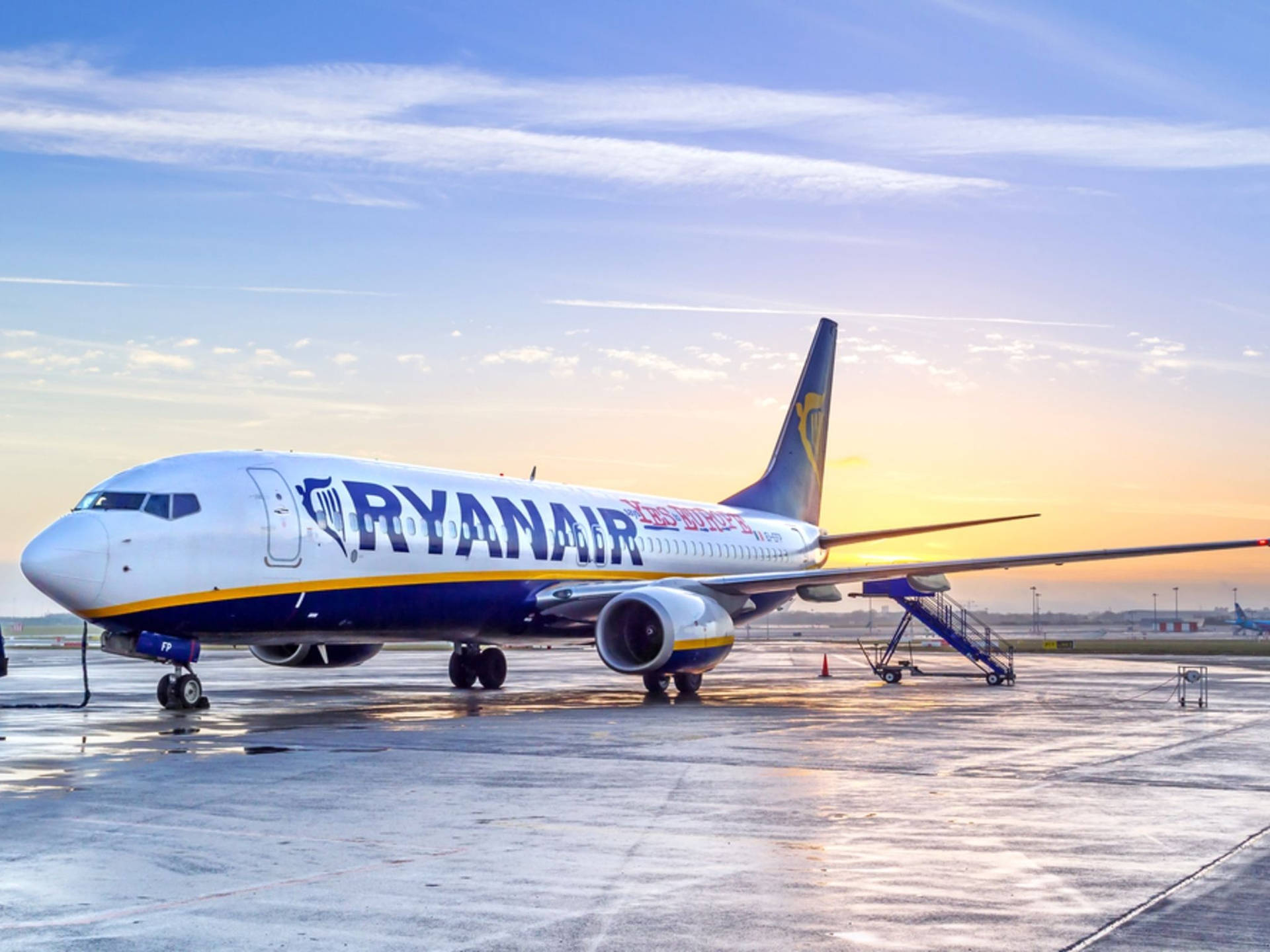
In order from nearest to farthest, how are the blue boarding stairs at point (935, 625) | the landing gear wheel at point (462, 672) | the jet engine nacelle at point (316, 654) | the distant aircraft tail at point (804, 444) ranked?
1. the jet engine nacelle at point (316, 654)
2. the landing gear wheel at point (462, 672)
3. the blue boarding stairs at point (935, 625)
4. the distant aircraft tail at point (804, 444)

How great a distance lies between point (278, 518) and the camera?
1981 cm

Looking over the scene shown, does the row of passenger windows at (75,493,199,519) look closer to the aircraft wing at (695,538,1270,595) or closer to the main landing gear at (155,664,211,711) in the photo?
the main landing gear at (155,664,211,711)

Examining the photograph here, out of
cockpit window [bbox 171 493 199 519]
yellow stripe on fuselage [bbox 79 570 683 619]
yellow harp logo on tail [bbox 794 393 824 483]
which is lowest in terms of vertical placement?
yellow stripe on fuselage [bbox 79 570 683 619]

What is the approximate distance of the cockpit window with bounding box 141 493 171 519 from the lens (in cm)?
1864

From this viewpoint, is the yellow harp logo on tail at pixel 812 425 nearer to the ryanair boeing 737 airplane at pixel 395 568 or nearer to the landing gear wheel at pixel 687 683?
the ryanair boeing 737 airplane at pixel 395 568

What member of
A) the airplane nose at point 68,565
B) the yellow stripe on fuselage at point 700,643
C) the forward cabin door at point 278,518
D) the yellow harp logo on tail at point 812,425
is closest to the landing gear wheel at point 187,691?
the forward cabin door at point 278,518

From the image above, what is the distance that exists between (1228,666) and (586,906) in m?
38.5

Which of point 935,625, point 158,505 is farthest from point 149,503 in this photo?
point 935,625

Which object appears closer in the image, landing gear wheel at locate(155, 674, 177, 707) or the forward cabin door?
the forward cabin door

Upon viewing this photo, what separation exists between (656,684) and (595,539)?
3987 mm

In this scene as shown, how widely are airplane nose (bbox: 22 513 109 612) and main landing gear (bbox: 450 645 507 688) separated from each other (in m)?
9.70

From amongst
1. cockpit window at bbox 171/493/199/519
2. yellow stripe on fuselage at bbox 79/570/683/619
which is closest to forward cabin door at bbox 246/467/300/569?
yellow stripe on fuselage at bbox 79/570/683/619

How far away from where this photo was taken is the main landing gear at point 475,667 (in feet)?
87.3

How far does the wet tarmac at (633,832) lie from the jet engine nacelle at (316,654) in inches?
193
